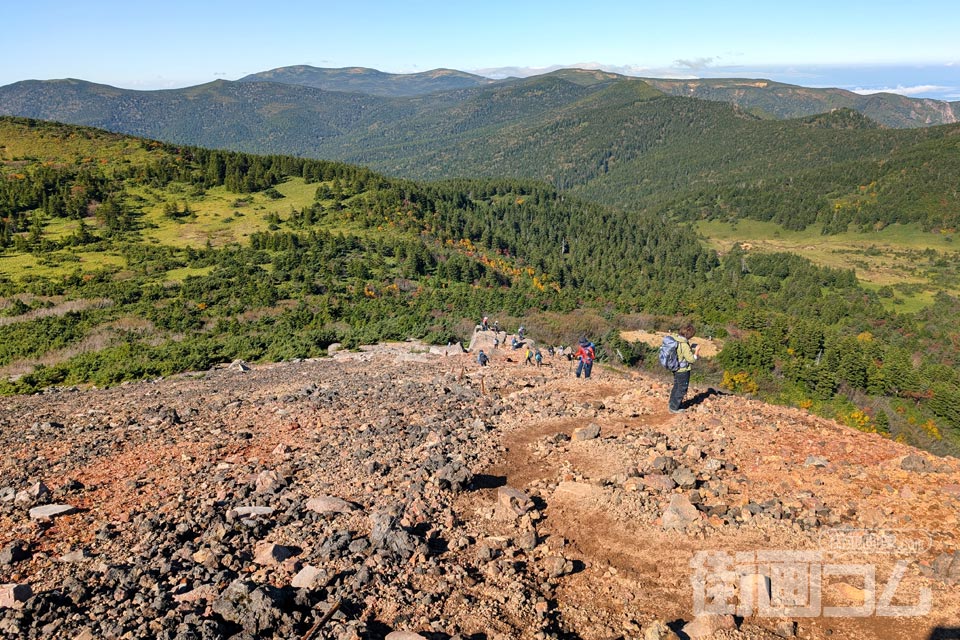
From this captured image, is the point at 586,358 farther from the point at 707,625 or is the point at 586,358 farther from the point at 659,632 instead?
the point at 659,632

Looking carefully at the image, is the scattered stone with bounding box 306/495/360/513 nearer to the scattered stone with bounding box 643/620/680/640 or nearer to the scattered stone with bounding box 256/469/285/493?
the scattered stone with bounding box 256/469/285/493

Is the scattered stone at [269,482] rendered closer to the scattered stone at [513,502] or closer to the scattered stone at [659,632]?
the scattered stone at [513,502]

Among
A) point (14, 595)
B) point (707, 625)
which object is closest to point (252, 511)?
point (14, 595)

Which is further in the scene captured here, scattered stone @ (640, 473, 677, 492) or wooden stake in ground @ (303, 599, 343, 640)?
scattered stone @ (640, 473, 677, 492)

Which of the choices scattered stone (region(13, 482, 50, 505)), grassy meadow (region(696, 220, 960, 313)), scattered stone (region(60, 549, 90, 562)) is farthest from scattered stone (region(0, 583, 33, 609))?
grassy meadow (region(696, 220, 960, 313))

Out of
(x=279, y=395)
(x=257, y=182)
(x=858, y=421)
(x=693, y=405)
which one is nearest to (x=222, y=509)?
(x=279, y=395)
